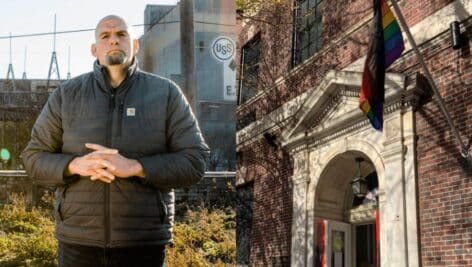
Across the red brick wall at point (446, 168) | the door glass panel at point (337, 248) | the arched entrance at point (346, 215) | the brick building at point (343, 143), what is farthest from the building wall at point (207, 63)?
the door glass panel at point (337, 248)

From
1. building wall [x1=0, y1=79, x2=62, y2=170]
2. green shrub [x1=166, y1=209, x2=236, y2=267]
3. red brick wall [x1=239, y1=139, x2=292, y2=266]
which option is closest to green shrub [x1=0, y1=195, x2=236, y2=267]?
green shrub [x1=166, y1=209, x2=236, y2=267]

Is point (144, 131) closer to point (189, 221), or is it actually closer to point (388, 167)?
point (189, 221)

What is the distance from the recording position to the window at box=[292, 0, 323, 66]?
21.1 feet

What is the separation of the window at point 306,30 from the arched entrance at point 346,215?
1101mm

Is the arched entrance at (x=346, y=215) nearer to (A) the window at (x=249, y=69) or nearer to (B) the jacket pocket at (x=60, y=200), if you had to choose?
(A) the window at (x=249, y=69)

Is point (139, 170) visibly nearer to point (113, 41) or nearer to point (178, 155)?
point (178, 155)

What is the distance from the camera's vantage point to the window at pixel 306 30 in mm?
6438

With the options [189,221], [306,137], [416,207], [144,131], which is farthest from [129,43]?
[306,137]

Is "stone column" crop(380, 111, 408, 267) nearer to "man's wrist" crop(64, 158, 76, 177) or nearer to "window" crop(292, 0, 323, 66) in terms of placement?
"window" crop(292, 0, 323, 66)

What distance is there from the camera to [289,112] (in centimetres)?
648

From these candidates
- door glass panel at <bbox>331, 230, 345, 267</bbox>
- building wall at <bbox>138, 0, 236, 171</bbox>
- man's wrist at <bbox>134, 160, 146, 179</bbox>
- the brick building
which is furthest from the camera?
door glass panel at <bbox>331, 230, 345, 267</bbox>

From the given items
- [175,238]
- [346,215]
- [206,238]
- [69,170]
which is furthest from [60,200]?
[346,215]

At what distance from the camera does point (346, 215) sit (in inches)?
267

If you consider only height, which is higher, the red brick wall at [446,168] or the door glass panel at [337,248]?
the red brick wall at [446,168]
